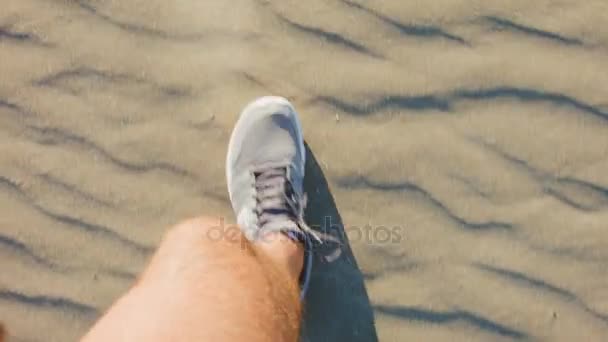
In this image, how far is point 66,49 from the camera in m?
2.09

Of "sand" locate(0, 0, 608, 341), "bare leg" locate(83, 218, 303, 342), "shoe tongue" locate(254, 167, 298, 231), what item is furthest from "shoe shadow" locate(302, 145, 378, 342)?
"bare leg" locate(83, 218, 303, 342)

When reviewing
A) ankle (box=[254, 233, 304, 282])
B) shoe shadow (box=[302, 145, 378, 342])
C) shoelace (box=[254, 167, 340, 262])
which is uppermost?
shoelace (box=[254, 167, 340, 262])

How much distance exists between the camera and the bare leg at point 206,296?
1377 mm

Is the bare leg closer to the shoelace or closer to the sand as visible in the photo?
the shoelace

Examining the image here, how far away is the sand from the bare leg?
1.16 feet

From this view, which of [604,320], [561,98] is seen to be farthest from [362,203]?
[604,320]

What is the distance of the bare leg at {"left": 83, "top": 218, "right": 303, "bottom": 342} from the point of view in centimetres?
138

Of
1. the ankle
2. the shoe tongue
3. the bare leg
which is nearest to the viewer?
the bare leg

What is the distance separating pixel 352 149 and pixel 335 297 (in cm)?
47

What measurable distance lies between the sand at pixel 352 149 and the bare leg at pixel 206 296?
1.16 feet

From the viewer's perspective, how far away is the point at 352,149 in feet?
6.52

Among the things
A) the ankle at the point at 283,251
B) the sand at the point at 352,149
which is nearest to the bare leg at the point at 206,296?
the ankle at the point at 283,251

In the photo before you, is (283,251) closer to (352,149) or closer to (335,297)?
(335,297)

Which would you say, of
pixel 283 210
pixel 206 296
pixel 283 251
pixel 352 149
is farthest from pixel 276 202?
pixel 206 296
